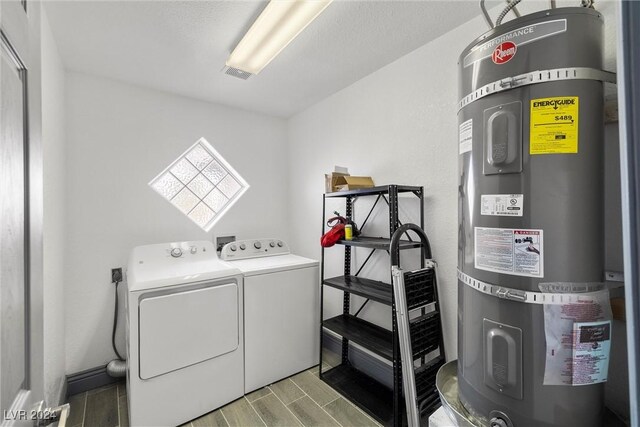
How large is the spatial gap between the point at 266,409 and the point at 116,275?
158cm

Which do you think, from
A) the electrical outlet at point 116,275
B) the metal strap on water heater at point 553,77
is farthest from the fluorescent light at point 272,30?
the electrical outlet at point 116,275

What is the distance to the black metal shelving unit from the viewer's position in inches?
65.6

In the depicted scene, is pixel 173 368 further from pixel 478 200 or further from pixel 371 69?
pixel 371 69

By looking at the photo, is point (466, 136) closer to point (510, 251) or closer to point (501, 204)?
point (501, 204)

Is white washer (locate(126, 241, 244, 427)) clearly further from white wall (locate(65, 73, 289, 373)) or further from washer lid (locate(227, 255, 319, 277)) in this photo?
white wall (locate(65, 73, 289, 373))

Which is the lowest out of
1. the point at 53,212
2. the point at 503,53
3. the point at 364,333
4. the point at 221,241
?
the point at 364,333

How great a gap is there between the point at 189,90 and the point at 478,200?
99.5 inches

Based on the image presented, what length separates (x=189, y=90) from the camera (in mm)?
2453

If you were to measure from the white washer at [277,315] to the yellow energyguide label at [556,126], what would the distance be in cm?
180

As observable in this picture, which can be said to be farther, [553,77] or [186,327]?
[186,327]

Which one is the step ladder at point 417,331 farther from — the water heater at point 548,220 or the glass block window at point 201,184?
the glass block window at point 201,184

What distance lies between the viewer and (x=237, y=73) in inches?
83.0

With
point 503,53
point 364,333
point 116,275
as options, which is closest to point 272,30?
point 503,53

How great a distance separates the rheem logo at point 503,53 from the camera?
0.84 meters
